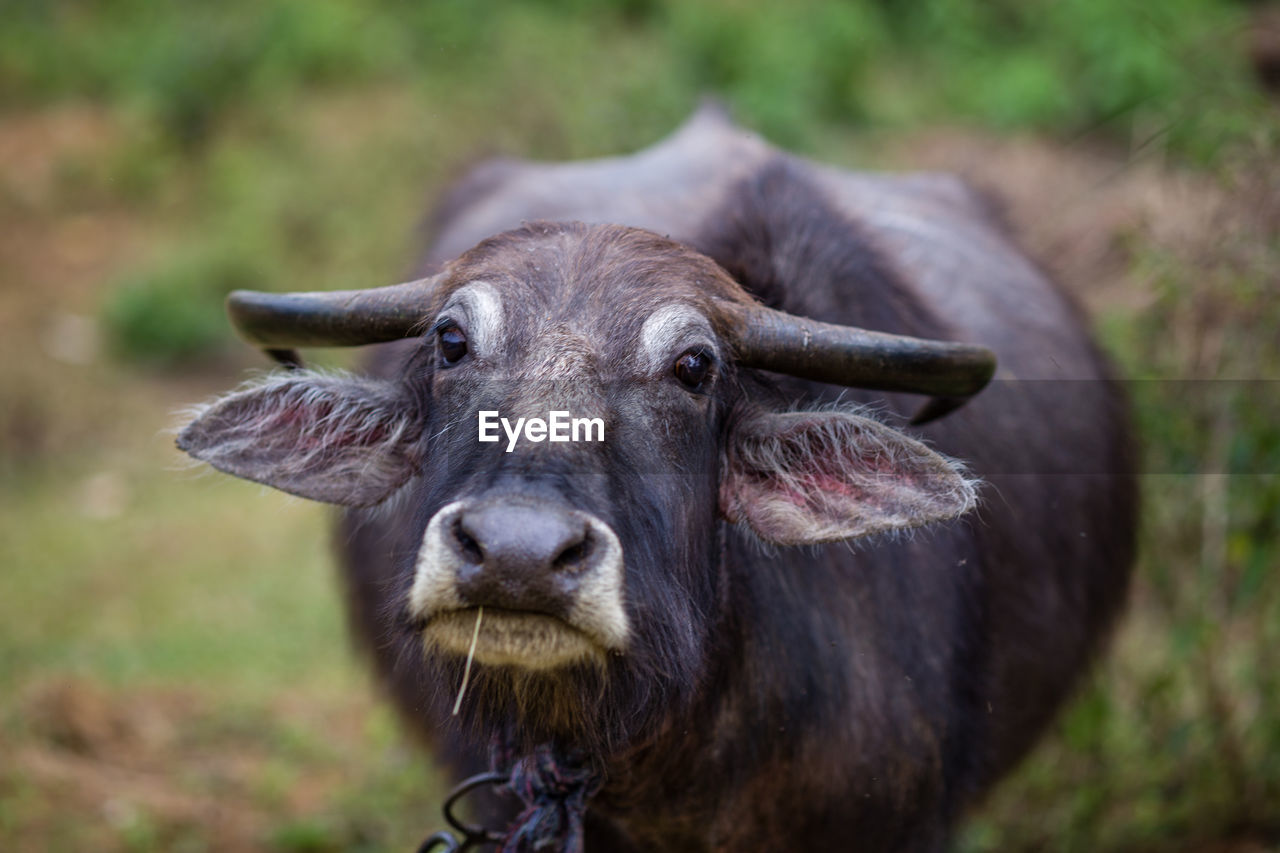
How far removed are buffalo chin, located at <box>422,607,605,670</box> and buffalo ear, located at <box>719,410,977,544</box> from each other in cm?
59

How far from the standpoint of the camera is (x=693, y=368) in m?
2.51

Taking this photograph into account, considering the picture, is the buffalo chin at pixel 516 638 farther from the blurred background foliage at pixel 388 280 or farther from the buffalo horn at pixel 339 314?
the blurred background foliage at pixel 388 280

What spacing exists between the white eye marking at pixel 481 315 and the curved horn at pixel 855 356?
1.60 ft

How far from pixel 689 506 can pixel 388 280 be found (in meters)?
8.16

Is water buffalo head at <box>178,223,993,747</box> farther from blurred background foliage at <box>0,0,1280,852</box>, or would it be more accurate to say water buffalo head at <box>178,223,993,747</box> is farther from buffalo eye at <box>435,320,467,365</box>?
blurred background foliage at <box>0,0,1280,852</box>

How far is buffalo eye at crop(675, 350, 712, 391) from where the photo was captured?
8.16 ft

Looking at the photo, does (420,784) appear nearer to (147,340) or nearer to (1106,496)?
(1106,496)

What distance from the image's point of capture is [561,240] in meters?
2.63

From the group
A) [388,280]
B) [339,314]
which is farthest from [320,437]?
[388,280]

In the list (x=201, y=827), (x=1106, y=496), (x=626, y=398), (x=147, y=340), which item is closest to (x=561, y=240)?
(x=626, y=398)

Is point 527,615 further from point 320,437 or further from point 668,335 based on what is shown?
point 320,437

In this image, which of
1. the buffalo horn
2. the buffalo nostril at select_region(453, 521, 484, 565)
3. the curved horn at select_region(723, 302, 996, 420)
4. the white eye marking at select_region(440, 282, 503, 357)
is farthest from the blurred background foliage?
the buffalo nostril at select_region(453, 521, 484, 565)

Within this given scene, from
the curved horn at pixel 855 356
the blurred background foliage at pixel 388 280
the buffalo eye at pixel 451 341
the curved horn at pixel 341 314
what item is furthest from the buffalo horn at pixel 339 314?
the blurred background foliage at pixel 388 280

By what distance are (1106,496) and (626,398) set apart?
2455 mm
